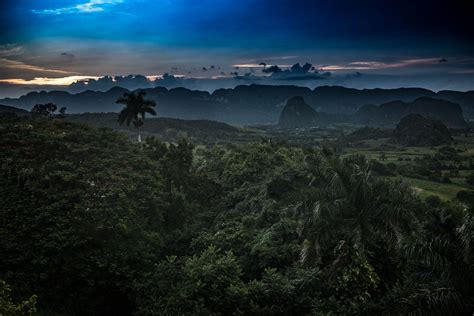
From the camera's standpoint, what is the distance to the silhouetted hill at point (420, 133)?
159 meters

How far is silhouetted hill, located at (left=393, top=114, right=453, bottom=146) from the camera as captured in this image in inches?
6276

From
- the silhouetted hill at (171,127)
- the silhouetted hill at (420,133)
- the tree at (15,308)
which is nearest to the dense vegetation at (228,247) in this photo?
the tree at (15,308)

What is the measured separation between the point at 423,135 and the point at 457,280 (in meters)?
169

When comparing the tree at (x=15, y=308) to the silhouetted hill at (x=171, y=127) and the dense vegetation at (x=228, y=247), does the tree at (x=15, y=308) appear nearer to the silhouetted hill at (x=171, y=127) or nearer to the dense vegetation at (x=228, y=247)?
the dense vegetation at (x=228, y=247)

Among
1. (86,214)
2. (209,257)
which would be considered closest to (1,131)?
(86,214)

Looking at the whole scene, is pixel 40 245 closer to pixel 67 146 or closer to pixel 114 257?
pixel 114 257

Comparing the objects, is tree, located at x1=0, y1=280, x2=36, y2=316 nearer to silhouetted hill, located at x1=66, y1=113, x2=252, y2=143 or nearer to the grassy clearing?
the grassy clearing

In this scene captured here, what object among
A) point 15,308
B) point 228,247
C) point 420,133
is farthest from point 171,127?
point 15,308

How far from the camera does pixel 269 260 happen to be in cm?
1934

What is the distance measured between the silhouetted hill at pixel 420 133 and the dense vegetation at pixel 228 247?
156244mm

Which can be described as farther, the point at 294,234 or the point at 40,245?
the point at 294,234

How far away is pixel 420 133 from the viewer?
6422 inches

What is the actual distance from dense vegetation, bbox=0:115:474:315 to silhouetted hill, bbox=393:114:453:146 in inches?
6151

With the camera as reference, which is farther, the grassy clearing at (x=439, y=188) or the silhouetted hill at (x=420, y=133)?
the silhouetted hill at (x=420, y=133)
